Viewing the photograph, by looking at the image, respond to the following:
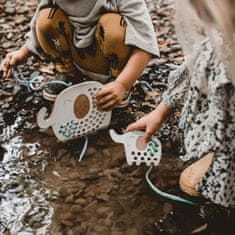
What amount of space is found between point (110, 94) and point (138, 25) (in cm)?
21

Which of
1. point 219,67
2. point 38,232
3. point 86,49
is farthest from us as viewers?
point 86,49

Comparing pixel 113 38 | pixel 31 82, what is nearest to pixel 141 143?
pixel 113 38

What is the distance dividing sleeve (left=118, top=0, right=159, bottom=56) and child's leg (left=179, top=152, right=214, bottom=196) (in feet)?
1.07

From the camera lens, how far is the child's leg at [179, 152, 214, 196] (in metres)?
1.53

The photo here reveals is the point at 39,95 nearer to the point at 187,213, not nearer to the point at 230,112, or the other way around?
the point at 187,213

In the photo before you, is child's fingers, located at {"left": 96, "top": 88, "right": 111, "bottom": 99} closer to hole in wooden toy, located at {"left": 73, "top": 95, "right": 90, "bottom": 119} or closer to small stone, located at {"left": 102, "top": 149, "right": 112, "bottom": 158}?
hole in wooden toy, located at {"left": 73, "top": 95, "right": 90, "bottom": 119}

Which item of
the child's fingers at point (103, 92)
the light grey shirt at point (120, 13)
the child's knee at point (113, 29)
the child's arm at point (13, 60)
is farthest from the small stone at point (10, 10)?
the child's fingers at point (103, 92)

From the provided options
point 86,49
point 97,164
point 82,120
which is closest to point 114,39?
point 86,49

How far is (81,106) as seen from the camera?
1.69 metres

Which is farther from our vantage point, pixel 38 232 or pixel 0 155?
pixel 0 155

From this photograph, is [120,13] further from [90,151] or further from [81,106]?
[90,151]

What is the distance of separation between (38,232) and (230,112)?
0.58m

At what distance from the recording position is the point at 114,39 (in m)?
1.68

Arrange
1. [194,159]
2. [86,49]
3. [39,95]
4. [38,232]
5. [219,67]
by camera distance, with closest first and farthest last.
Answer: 1. [219,67]
2. [38,232]
3. [194,159]
4. [86,49]
5. [39,95]
